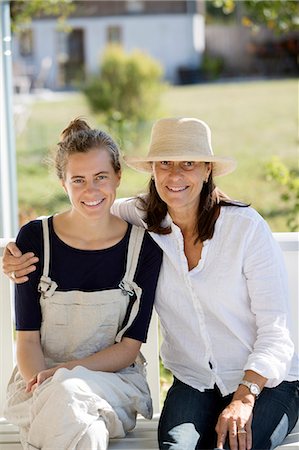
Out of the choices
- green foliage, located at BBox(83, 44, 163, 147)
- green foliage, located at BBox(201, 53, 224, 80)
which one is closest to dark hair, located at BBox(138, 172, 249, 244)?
green foliage, located at BBox(83, 44, 163, 147)

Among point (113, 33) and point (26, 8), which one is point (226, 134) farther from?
point (113, 33)

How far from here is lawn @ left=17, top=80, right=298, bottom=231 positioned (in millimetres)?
10188

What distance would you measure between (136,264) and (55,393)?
1.58 ft

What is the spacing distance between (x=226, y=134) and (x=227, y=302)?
1122 centimetres

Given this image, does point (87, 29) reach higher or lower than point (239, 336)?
higher

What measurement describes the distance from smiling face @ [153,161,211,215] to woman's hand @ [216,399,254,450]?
619 millimetres

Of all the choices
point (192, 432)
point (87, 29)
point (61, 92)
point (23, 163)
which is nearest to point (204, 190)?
point (192, 432)

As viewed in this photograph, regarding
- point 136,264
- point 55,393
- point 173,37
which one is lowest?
point 55,393

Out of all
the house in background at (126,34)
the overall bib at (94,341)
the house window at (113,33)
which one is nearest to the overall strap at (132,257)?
the overall bib at (94,341)

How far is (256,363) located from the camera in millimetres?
2502

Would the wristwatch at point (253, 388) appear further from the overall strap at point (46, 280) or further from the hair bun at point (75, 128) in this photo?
the hair bun at point (75, 128)

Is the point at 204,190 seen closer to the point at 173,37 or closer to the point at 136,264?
the point at 136,264

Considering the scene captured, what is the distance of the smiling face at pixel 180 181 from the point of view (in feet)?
8.56

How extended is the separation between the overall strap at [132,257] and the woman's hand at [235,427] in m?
0.46
